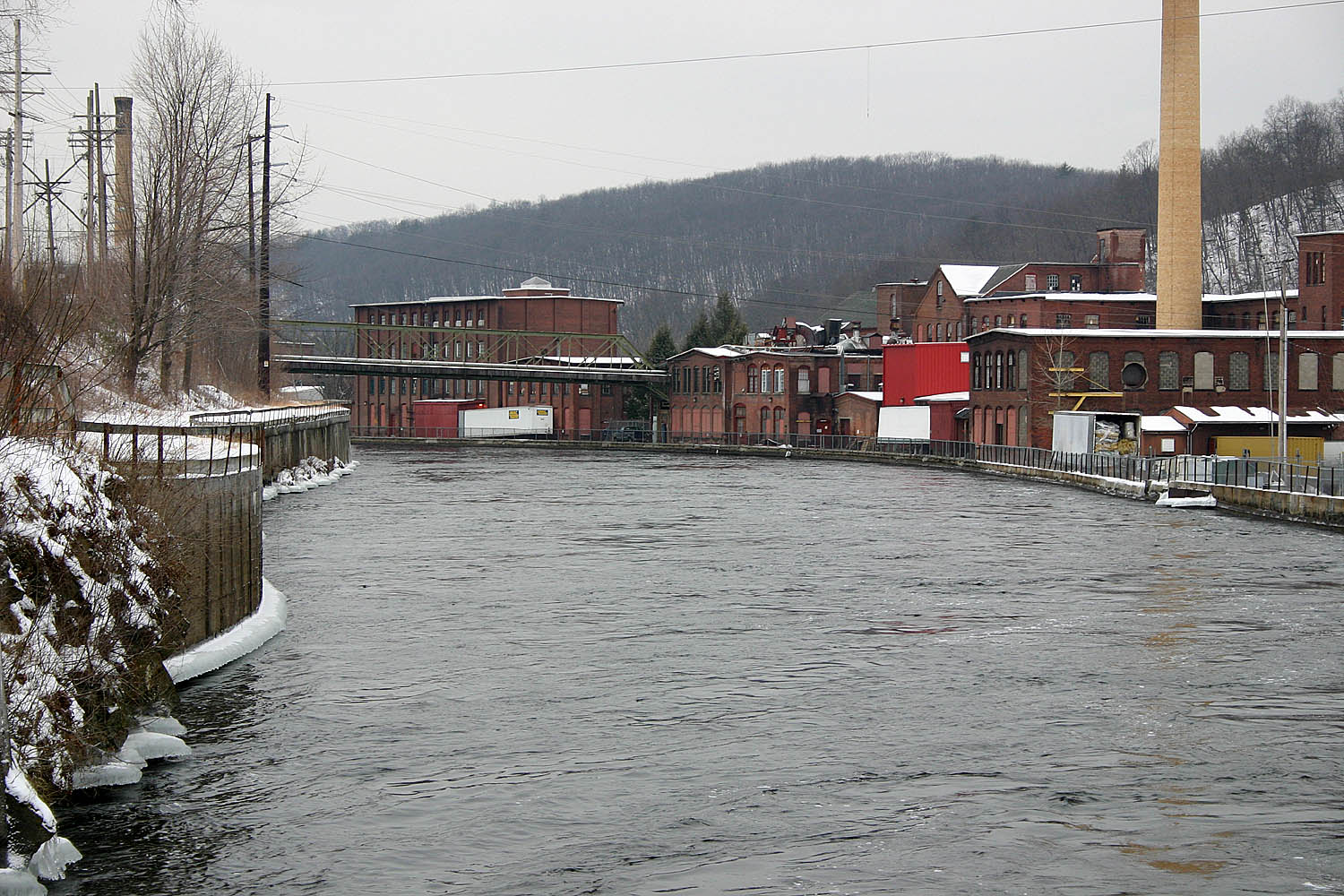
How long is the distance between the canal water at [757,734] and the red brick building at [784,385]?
59.9 meters

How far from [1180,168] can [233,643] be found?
188ft

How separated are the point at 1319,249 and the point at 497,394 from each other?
57575mm

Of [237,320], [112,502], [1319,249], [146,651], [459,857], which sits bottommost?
[459,857]

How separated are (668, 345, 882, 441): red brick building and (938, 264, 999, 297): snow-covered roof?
43.0 ft

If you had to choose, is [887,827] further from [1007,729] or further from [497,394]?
[497,394]

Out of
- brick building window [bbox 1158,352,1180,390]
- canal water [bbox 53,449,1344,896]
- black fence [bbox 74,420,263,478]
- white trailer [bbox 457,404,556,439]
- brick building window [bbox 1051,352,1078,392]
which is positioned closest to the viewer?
canal water [bbox 53,449,1344,896]

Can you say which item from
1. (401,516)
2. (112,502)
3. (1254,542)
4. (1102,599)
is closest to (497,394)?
(401,516)

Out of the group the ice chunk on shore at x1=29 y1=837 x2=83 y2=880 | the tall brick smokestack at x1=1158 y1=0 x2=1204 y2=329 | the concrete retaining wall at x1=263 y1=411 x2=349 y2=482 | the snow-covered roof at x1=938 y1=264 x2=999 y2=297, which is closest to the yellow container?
the tall brick smokestack at x1=1158 y1=0 x2=1204 y2=329

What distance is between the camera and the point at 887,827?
38.8 feet

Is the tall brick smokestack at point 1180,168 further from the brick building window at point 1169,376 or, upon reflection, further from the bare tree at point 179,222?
the bare tree at point 179,222

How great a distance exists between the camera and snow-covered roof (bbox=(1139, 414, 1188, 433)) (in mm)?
61719

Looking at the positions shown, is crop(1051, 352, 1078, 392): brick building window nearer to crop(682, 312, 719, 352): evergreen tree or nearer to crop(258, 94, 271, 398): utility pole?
crop(258, 94, 271, 398): utility pole

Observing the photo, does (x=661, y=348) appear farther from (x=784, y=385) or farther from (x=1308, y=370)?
(x=1308, y=370)

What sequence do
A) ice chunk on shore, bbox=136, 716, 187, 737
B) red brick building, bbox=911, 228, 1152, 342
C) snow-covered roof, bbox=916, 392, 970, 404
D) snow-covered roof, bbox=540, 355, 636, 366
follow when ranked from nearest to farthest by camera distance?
1. ice chunk on shore, bbox=136, 716, 187, 737
2. snow-covered roof, bbox=916, 392, 970, 404
3. red brick building, bbox=911, 228, 1152, 342
4. snow-covered roof, bbox=540, 355, 636, 366
